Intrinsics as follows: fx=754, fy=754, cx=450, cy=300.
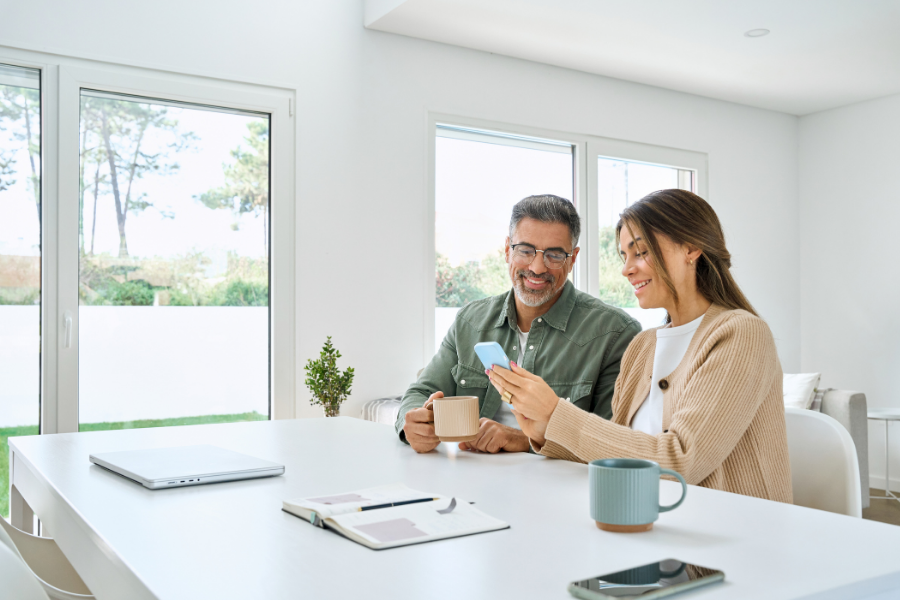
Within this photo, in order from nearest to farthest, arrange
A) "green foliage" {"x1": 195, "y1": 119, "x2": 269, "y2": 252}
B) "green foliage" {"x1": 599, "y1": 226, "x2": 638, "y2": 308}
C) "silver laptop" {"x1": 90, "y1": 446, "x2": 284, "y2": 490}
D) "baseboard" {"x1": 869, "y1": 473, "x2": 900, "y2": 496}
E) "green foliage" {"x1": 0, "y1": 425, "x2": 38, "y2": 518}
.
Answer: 1. "silver laptop" {"x1": 90, "y1": 446, "x2": 284, "y2": 490}
2. "green foliage" {"x1": 0, "y1": 425, "x2": 38, "y2": 518}
3. "green foliage" {"x1": 195, "y1": 119, "x2": 269, "y2": 252}
4. "green foliage" {"x1": 599, "y1": 226, "x2": 638, "y2": 308}
5. "baseboard" {"x1": 869, "y1": 473, "x2": 900, "y2": 496}

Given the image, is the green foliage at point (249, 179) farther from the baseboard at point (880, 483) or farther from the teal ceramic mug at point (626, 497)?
the baseboard at point (880, 483)

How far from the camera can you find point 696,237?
1.49 meters

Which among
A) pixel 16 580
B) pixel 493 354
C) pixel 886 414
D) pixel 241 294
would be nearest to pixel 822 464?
pixel 493 354

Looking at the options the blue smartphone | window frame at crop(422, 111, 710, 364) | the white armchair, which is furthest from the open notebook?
the white armchair

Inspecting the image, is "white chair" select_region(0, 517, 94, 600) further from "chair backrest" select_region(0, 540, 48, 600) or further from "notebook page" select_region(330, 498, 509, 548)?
"notebook page" select_region(330, 498, 509, 548)

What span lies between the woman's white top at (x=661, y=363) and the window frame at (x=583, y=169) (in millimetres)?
2303

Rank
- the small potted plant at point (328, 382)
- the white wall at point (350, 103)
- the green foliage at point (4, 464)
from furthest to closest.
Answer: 1. the small potted plant at point (328, 382)
2. the white wall at point (350, 103)
3. the green foliage at point (4, 464)

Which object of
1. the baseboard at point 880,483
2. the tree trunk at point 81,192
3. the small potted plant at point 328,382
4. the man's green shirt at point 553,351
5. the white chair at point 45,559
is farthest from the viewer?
the baseboard at point 880,483

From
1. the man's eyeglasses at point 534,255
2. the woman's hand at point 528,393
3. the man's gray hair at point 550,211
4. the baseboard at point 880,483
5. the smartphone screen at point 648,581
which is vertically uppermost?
the man's gray hair at point 550,211

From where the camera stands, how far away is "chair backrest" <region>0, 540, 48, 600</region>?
29.0 inches

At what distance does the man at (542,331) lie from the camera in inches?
72.1

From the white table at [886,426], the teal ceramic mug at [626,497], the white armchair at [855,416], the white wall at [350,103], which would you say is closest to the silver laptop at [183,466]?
the teal ceramic mug at [626,497]

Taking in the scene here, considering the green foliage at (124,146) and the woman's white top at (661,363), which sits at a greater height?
the green foliage at (124,146)

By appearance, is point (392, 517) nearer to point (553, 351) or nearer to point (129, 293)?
point (553, 351)
